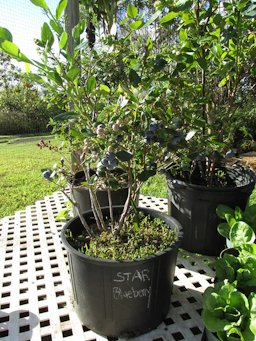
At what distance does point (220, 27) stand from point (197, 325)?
123 centimetres

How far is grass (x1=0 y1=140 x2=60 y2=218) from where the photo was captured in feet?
8.84

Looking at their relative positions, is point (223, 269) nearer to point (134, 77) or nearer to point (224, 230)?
point (224, 230)

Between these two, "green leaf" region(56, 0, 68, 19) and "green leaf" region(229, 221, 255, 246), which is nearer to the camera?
"green leaf" region(56, 0, 68, 19)

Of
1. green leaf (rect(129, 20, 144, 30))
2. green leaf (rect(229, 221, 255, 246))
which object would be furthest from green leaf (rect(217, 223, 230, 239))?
green leaf (rect(129, 20, 144, 30))

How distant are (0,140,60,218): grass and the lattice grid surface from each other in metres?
0.64

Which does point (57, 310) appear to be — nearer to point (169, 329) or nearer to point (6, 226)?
point (169, 329)

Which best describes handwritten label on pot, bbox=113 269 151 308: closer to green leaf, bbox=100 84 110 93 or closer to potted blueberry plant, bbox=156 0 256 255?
potted blueberry plant, bbox=156 0 256 255

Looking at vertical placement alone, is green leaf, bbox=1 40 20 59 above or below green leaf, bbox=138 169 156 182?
above

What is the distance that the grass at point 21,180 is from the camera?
270cm

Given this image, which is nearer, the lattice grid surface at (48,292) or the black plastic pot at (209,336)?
the black plastic pot at (209,336)

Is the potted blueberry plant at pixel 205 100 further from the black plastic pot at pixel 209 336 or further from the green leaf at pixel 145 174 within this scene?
the black plastic pot at pixel 209 336

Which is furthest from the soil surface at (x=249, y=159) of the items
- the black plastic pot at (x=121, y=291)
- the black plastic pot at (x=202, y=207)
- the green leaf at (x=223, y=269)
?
the black plastic pot at (x=121, y=291)

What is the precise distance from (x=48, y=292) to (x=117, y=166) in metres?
0.77

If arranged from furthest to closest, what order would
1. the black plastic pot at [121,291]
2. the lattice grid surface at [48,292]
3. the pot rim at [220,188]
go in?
the pot rim at [220,188]
the lattice grid surface at [48,292]
the black plastic pot at [121,291]
